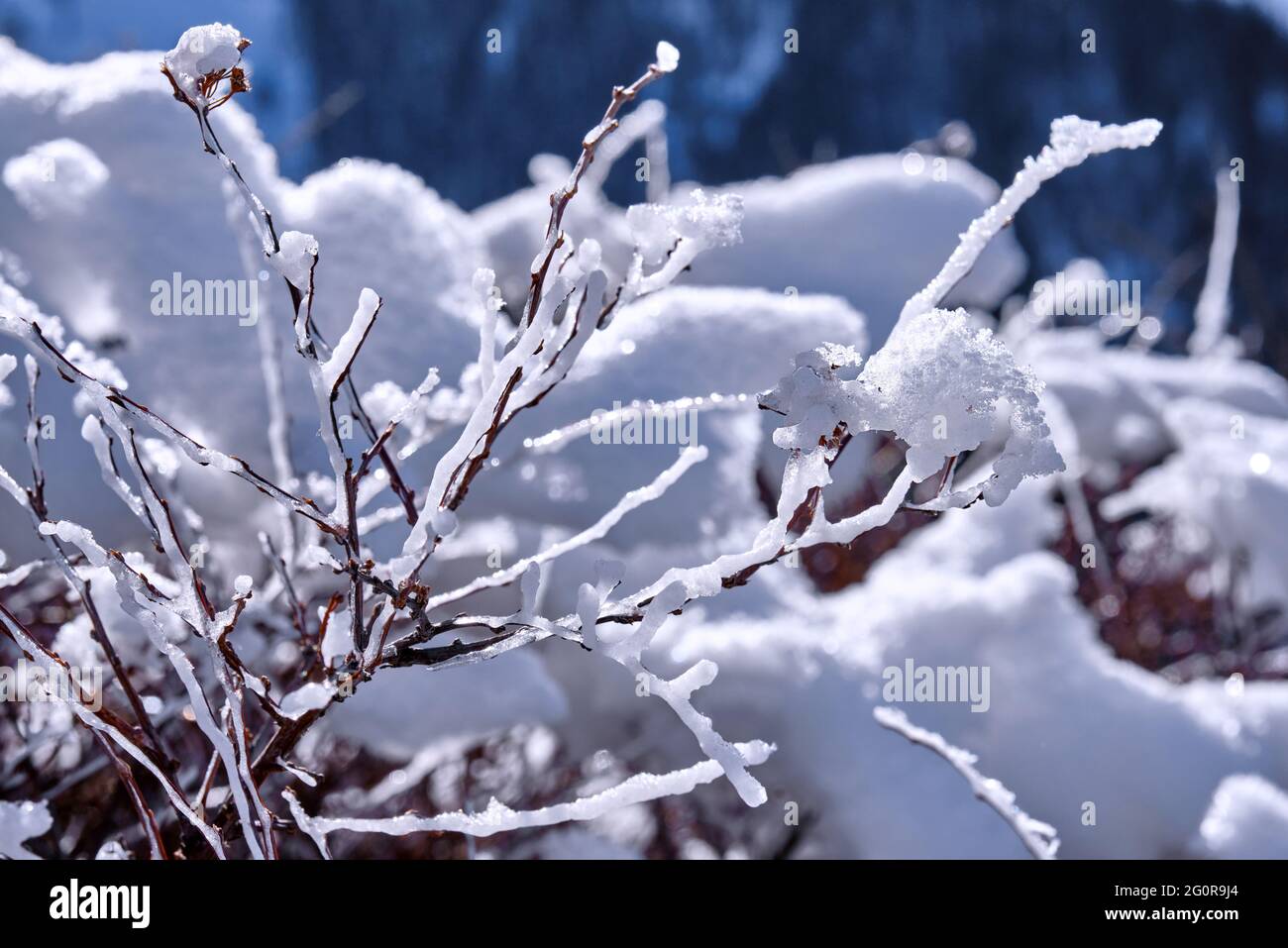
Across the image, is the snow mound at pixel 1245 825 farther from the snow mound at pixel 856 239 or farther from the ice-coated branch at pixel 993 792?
the snow mound at pixel 856 239

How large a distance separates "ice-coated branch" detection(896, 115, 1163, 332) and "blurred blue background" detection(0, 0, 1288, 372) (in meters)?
9.77

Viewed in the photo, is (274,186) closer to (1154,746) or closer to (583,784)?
(583,784)

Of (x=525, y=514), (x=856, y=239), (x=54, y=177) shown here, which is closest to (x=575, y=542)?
(x=525, y=514)

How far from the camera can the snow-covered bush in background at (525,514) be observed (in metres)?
0.49

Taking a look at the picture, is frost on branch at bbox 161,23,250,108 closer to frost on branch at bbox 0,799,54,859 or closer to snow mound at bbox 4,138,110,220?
frost on branch at bbox 0,799,54,859

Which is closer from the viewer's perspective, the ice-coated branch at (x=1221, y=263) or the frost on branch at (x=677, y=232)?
the frost on branch at (x=677, y=232)

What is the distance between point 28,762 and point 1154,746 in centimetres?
134

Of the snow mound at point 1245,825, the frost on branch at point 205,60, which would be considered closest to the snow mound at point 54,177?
the frost on branch at point 205,60

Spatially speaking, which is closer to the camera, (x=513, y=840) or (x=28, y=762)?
(x=28, y=762)

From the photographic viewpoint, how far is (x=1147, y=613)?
2.41 m

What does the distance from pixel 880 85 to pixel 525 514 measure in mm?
11692

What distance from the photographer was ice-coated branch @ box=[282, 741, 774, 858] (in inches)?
20.0

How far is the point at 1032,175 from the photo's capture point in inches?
21.9
